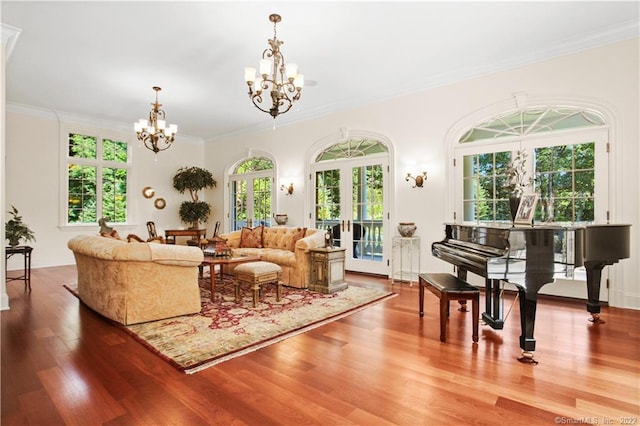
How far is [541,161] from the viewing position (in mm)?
4590

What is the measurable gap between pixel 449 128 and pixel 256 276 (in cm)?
372

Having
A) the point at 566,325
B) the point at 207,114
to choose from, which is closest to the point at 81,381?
the point at 566,325

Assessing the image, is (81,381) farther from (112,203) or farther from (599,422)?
(112,203)

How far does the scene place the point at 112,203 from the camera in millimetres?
8109

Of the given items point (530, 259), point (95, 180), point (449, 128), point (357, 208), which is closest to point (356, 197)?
point (357, 208)

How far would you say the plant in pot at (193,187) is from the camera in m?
8.87

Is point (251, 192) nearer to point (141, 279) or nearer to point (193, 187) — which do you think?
point (193, 187)

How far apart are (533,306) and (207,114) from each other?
22.7 ft

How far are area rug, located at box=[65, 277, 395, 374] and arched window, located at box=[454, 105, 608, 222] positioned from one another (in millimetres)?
2083

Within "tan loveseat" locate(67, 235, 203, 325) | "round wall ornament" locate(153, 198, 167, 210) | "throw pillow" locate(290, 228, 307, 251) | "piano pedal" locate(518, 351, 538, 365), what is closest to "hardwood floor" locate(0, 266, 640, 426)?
"piano pedal" locate(518, 351, 538, 365)

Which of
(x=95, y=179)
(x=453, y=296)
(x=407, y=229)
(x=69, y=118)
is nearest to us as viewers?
(x=453, y=296)

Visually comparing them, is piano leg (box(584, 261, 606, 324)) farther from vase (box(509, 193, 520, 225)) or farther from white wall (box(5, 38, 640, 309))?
vase (box(509, 193, 520, 225))

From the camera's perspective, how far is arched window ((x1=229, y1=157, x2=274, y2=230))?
831 centimetres

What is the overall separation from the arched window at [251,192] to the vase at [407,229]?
356cm
